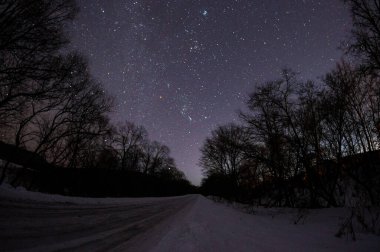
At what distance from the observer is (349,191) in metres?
17.9

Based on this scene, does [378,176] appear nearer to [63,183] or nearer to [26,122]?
[26,122]

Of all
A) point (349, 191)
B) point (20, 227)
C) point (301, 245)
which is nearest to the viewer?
point (20, 227)

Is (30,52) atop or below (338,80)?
below

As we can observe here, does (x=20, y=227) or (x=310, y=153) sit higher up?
(x=310, y=153)

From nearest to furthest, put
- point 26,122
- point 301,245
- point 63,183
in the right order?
point 301,245
point 26,122
point 63,183

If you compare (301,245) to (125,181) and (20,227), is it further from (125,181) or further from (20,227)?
(125,181)

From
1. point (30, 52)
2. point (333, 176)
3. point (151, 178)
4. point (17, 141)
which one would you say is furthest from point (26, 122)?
point (151, 178)

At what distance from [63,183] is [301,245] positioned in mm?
32703

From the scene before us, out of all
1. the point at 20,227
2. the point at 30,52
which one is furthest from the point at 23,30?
the point at 20,227

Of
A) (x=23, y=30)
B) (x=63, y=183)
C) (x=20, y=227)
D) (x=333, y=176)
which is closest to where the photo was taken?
(x=20, y=227)

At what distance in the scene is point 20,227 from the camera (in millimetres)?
4609

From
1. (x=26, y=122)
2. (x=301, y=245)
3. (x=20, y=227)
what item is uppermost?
(x=26, y=122)

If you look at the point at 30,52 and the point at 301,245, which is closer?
the point at 301,245

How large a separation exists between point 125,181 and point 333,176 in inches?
1571
